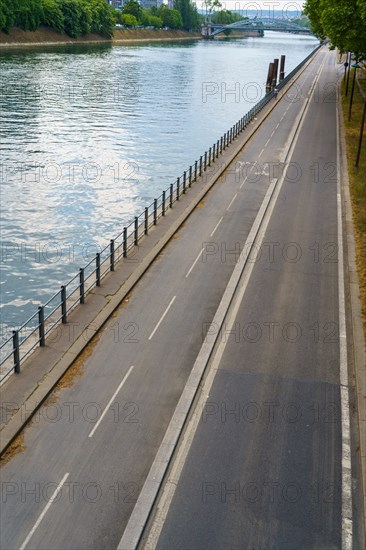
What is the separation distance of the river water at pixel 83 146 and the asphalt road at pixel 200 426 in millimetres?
6355

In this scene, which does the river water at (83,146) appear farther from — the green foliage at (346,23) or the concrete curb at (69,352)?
the green foliage at (346,23)

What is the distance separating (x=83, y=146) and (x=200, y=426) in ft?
140

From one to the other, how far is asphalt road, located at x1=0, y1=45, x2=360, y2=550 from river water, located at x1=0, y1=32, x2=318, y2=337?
6.36 meters

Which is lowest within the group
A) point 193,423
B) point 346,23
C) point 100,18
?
point 193,423

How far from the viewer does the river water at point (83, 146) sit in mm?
28859

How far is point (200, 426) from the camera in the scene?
46.0 feet

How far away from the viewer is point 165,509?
38.0 feet

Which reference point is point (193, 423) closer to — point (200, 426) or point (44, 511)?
point (200, 426)

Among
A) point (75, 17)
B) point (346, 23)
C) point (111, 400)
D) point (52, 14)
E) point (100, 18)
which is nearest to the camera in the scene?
point (111, 400)

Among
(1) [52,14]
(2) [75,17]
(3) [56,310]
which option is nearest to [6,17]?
(1) [52,14]

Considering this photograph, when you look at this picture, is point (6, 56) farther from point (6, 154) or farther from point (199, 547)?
point (199, 547)

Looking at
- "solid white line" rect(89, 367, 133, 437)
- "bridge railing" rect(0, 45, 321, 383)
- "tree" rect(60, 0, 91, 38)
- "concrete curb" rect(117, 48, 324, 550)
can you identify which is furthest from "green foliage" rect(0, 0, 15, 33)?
"solid white line" rect(89, 367, 133, 437)

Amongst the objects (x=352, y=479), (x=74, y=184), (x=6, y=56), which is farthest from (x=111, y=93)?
(x=352, y=479)

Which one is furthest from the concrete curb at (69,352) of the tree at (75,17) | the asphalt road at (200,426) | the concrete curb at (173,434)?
the tree at (75,17)
